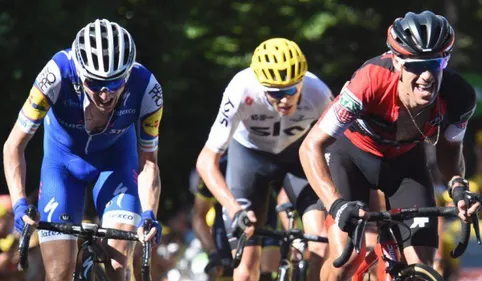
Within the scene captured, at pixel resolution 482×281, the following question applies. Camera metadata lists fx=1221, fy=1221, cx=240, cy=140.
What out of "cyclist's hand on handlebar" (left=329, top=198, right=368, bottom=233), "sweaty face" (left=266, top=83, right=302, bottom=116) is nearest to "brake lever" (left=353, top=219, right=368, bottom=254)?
"cyclist's hand on handlebar" (left=329, top=198, right=368, bottom=233)

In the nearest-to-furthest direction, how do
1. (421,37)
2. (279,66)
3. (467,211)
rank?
1. (467,211)
2. (421,37)
3. (279,66)

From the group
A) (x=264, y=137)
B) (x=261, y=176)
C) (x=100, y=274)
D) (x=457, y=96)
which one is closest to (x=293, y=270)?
(x=261, y=176)

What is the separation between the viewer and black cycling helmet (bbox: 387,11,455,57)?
6.97m

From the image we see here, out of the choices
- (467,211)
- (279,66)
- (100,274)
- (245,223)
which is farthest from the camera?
(279,66)

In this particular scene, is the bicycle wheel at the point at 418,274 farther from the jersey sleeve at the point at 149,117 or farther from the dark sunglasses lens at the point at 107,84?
the dark sunglasses lens at the point at 107,84

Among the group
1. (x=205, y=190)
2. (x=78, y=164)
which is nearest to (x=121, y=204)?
(x=78, y=164)

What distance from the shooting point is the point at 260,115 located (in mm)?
9562

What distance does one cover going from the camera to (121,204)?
25.3 ft

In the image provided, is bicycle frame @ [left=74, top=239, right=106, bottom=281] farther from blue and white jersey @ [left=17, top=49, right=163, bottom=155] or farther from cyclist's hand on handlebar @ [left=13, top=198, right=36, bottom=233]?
blue and white jersey @ [left=17, top=49, right=163, bottom=155]

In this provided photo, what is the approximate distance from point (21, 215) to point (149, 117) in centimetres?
119

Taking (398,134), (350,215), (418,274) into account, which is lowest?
(418,274)

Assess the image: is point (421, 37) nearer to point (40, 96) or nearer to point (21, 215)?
point (40, 96)

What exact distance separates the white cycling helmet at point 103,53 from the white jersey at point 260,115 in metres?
1.85

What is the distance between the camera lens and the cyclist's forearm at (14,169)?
743cm
